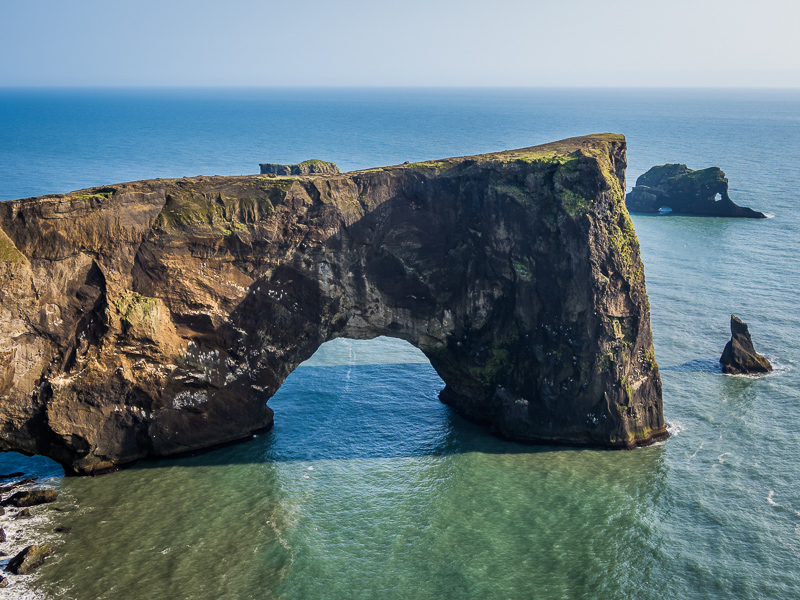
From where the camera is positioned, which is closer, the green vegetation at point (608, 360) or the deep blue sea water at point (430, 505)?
the deep blue sea water at point (430, 505)

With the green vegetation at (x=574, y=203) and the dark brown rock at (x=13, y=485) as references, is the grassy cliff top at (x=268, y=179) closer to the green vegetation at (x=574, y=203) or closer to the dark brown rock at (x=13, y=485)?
the green vegetation at (x=574, y=203)

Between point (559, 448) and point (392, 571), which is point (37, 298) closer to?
point (392, 571)

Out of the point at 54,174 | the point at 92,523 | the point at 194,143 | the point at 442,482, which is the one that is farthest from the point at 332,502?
the point at 194,143

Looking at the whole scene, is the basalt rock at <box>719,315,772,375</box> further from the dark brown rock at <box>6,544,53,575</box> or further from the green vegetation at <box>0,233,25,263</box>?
the green vegetation at <box>0,233,25,263</box>

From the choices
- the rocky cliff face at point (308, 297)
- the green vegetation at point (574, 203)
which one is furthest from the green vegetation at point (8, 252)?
the green vegetation at point (574, 203)

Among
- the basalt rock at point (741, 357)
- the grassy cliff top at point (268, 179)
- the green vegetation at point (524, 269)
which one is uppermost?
the grassy cliff top at point (268, 179)

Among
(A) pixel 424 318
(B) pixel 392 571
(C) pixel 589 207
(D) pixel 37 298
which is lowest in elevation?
(B) pixel 392 571
